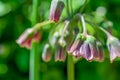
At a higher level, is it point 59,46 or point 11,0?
point 11,0

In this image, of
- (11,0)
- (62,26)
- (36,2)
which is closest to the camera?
(36,2)

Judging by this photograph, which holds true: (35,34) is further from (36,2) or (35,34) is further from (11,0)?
(11,0)

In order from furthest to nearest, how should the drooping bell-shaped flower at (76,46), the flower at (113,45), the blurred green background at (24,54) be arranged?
the blurred green background at (24,54), the flower at (113,45), the drooping bell-shaped flower at (76,46)

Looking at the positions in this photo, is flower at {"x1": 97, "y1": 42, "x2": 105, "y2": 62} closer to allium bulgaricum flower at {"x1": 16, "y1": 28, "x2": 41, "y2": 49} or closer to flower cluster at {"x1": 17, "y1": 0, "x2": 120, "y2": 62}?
flower cluster at {"x1": 17, "y1": 0, "x2": 120, "y2": 62}

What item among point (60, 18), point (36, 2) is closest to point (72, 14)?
point (60, 18)

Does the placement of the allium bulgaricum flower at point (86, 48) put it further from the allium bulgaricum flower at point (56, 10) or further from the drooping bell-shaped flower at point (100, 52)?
the allium bulgaricum flower at point (56, 10)

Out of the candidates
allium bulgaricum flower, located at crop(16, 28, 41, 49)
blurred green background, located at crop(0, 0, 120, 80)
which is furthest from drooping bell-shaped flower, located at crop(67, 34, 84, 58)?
blurred green background, located at crop(0, 0, 120, 80)

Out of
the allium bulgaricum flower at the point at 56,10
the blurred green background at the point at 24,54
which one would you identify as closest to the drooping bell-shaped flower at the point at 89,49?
the allium bulgaricum flower at the point at 56,10
